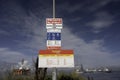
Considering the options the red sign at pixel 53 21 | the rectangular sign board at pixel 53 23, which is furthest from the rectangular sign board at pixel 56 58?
the red sign at pixel 53 21

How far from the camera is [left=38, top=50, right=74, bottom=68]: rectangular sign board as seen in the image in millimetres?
6281

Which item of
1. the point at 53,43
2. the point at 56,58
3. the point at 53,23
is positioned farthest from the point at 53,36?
the point at 56,58

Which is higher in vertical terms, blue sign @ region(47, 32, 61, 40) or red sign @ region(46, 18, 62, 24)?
red sign @ region(46, 18, 62, 24)

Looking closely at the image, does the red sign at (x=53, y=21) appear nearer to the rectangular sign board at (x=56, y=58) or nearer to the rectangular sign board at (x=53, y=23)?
the rectangular sign board at (x=53, y=23)

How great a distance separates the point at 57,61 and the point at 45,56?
16.9 inches

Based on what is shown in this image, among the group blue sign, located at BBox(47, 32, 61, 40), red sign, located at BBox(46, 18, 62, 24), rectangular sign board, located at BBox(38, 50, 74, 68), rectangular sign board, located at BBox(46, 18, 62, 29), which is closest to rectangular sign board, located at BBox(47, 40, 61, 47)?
blue sign, located at BBox(47, 32, 61, 40)

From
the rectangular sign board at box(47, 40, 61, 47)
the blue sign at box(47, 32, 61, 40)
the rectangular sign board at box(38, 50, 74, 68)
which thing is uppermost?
the blue sign at box(47, 32, 61, 40)

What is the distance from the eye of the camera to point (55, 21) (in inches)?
261

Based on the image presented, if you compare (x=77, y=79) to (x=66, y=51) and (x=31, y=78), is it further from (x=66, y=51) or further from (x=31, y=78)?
(x=66, y=51)

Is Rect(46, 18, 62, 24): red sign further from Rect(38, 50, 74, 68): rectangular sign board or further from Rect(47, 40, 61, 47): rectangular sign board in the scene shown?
Rect(38, 50, 74, 68): rectangular sign board

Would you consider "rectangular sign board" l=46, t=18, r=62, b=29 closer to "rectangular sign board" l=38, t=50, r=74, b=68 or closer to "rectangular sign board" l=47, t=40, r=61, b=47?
"rectangular sign board" l=47, t=40, r=61, b=47

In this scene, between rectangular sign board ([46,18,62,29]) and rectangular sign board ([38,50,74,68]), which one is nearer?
rectangular sign board ([38,50,74,68])

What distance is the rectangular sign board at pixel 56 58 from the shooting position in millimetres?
6281

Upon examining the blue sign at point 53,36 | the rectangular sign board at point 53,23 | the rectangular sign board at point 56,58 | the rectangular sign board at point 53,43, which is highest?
the rectangular sign board at point 53,23
